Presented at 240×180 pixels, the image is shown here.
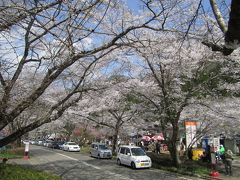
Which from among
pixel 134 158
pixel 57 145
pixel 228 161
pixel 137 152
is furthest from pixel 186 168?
pixel 57 145

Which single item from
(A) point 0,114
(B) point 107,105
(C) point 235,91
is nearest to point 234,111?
(C) point 235,91

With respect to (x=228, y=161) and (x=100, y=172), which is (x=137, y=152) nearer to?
(x=100, y=172)

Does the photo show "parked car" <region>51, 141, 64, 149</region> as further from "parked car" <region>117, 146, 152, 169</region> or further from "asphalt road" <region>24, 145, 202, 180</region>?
"parked car" <region>117, 146, 152, 169</region>

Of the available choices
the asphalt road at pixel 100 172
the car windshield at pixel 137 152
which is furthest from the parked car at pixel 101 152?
the car windshield at pixel 137 152

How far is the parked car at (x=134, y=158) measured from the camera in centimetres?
2527

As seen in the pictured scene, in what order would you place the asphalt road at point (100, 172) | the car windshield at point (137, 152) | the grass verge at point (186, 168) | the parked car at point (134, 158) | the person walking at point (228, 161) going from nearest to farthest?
the asphalt road at point (100, 172) < the person walking at point (228, 161) < the grass verge at point (186, 168) < the parked car at point (134, 158) < the car windshield at point (137, 152)

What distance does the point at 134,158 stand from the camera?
25.8m

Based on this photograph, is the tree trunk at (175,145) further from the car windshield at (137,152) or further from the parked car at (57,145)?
the parked car at (57,145)

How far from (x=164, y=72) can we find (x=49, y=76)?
15.4 metres

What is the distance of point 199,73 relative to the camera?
2300 centimetres

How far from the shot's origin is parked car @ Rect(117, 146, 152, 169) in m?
25.3

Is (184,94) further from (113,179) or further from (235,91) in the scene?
(113,179)

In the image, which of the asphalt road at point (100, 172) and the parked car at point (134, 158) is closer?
the asphalt road at point (100, 172)

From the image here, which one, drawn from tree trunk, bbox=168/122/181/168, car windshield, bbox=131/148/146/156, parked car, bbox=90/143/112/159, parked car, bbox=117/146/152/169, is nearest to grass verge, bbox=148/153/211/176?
tree trunk, bbox=168/122/181/168
